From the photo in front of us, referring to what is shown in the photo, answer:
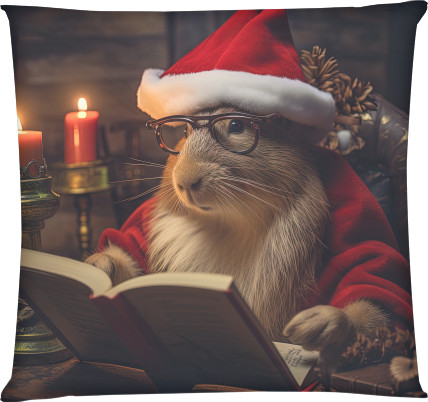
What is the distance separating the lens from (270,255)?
185cm

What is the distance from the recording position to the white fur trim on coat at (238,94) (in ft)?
5.97

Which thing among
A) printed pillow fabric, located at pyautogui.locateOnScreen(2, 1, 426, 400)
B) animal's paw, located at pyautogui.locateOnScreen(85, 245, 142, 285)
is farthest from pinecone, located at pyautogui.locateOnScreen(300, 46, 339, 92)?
animal's paw, located at pyautogui.locateOnScreen(85, 245, 142, 285)

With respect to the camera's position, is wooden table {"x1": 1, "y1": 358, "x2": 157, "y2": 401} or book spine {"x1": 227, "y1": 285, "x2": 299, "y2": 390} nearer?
book spine {"x1": 227, "y1": 285, "x2": 299, "y2": 390}

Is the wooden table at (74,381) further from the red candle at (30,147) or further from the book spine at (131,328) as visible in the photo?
the red candle at (30,147)

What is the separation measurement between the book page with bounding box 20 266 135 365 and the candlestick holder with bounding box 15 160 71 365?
0.03 m

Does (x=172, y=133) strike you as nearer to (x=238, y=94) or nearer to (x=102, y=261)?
(x=238, y=94)

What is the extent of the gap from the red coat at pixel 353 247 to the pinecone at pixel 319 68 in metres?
0.17

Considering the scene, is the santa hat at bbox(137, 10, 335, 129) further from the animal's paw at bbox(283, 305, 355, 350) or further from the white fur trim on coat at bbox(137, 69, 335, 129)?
the animal's paw at bbox(283, 305, 355, 350)

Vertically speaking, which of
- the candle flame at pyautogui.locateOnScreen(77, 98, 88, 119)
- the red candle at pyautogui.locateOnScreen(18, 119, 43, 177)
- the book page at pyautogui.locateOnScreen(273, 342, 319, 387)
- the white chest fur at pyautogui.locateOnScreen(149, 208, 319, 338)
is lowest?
the book page at pyautogui.locateOnScreen(273, 342, 319, 387)

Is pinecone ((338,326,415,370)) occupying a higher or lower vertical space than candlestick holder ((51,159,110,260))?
lower

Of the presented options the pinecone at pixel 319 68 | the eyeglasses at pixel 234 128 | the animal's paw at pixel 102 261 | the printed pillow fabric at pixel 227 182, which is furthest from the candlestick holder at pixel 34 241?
the pinecone at pixel 319 68

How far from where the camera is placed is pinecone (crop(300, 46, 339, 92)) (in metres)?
1.85

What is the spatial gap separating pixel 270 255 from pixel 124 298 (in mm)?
396

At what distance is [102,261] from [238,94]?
57 cm
